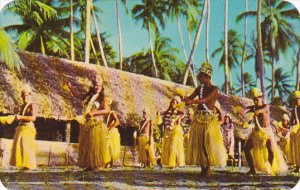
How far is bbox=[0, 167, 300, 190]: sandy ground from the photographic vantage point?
5.56 m

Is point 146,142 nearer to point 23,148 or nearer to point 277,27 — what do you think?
point 23,148

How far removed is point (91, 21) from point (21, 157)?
1.87m

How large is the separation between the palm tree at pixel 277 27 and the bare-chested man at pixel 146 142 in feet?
4.91

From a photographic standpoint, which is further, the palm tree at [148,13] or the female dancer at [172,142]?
the female dancer at [172,142]

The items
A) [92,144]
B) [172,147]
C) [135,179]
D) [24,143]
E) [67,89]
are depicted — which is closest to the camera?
[135,179]

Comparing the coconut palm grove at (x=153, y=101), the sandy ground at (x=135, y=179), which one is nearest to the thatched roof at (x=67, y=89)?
the coconut palm grove at (x=153, y=101)

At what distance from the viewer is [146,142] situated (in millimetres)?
7000

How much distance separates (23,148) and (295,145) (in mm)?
3071

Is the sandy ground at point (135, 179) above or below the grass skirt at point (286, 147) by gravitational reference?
below

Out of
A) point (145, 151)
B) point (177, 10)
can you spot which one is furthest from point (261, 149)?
point (177, 10)

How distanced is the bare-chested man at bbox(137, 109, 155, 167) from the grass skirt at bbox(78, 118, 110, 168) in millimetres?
799

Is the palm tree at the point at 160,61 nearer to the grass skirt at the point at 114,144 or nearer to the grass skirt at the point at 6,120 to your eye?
the grass skirt at the point at 114,144

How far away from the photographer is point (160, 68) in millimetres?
7547

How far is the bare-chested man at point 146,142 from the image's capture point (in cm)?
688
